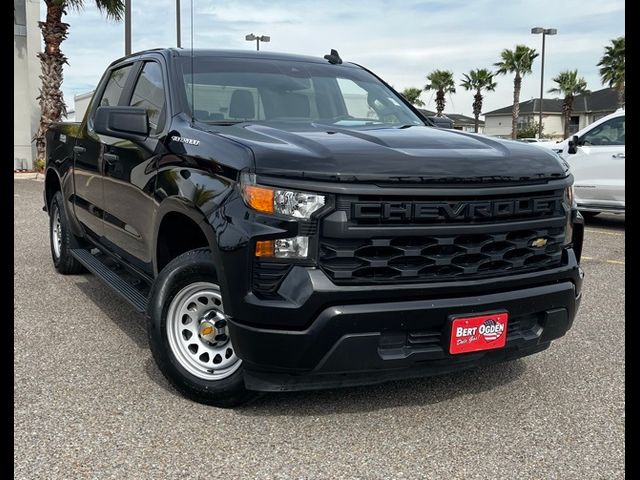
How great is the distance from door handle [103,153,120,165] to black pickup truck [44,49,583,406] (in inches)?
15.9

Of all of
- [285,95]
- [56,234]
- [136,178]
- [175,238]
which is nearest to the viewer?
[175,238]

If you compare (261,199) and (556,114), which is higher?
(556,114)

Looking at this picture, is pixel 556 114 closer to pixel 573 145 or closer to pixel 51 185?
pixel 573 145

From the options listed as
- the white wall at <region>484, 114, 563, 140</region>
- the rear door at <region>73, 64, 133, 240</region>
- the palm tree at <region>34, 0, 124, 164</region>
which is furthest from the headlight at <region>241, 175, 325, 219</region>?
the white wall at <region>484, 114, 563, 140</region>

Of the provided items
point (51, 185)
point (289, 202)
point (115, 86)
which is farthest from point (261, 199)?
point (51, 185)

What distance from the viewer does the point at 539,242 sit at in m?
3.45

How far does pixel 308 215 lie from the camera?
9.71 ft

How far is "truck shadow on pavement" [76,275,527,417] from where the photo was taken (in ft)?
11.5

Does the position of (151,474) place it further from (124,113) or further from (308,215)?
(124,113)

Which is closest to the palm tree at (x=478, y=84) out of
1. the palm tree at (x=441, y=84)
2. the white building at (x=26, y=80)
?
the palm tree at (x=441, y=84)

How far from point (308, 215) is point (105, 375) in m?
1.79

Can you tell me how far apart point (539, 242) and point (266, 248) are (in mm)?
1430

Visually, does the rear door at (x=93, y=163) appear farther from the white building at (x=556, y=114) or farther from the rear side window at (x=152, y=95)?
the white building at (x=556, y=114)

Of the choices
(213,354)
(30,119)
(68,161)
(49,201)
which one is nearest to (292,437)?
(213,354)
